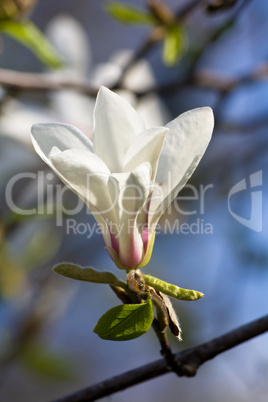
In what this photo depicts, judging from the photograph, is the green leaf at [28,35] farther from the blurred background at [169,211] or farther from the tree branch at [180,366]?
the tree branch at [180,366]

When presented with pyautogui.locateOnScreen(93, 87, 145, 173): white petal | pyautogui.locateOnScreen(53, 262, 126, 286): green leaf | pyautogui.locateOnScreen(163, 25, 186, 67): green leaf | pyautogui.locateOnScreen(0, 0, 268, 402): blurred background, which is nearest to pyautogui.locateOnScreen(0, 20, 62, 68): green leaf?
pyautogui.locateOnScreen(0, 0, 268, 402): blurred background

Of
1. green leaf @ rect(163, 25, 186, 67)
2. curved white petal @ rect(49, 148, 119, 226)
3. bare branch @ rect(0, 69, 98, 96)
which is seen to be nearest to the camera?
curved white petal @ rect(49, 148, 119, 226)

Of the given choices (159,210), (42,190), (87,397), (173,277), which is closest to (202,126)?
(159,210)

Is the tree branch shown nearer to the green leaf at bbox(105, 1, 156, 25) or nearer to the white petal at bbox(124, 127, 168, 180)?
the white petal at bbox(124, 127, 168, 180)

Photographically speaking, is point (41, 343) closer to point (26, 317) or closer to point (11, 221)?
point (26, 317)

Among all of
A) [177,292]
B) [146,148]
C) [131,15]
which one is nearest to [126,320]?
[177,292]

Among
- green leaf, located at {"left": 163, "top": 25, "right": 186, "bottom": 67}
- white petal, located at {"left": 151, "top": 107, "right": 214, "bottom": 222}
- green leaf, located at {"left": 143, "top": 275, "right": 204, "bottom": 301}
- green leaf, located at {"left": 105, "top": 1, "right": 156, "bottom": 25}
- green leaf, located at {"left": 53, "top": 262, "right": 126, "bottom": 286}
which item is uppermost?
green leaf, located at {"left": 105, "top": 1, "right": 156, "bottom": 25}

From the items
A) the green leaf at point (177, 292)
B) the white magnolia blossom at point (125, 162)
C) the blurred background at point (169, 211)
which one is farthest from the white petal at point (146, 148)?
the blurred background at point (169, 211)

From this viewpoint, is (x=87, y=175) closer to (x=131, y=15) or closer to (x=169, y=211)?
(x=131, y=15)

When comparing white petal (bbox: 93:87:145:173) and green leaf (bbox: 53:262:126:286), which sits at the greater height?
white petal (bbox: 93:87:145:173)
